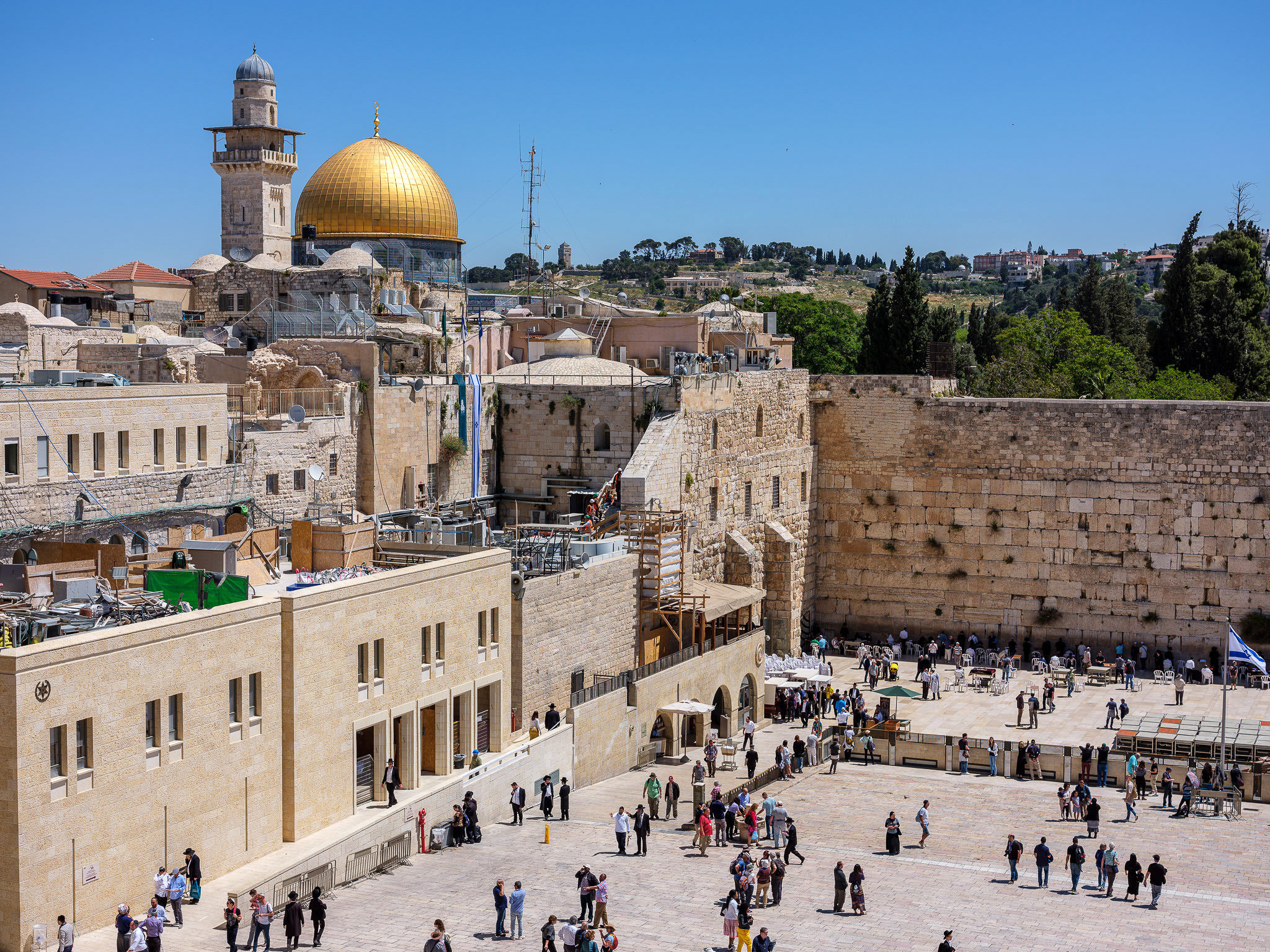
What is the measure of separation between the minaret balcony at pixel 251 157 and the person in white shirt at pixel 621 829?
3038cm

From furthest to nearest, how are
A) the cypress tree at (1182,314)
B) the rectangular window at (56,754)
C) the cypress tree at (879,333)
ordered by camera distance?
the cypress tree at (879,333) → the cypress tree at (1182,314) → the rectangular window at (56,754)

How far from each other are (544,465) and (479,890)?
14.5m

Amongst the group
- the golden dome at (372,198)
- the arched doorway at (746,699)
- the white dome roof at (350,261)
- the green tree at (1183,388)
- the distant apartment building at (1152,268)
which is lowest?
the arched doorway at (746,699)

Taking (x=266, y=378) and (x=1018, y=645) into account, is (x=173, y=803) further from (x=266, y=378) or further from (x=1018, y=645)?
(x=1018, y=645)

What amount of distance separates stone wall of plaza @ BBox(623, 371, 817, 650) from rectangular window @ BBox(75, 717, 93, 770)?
46.6 ft

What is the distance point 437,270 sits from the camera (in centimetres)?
4084

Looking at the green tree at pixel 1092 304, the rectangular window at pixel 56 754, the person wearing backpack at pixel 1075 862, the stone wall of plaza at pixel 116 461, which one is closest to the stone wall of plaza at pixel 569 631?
the stone wall of plaza at pixel 116 461

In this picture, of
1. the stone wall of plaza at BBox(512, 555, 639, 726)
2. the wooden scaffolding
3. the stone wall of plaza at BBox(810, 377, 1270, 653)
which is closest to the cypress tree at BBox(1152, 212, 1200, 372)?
the stone wall of plaza at BBox(810, 377, 1270, 653)

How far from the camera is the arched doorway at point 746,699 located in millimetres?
28875

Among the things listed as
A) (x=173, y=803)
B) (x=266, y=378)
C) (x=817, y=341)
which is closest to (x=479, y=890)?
(x=173, y=803)

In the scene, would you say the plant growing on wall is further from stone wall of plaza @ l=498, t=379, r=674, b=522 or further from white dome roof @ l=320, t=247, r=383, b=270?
Answer: white dome roof @ l=320, t=247, r=383, b=270

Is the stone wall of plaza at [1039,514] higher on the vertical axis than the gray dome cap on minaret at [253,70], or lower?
lower

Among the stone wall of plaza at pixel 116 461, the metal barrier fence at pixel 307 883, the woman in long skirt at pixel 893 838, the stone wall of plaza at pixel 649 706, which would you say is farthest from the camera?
the stone wall of plaza at pixel 649 706

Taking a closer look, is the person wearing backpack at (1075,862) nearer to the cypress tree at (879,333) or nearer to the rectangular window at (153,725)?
the rectangular window at (153,725)
